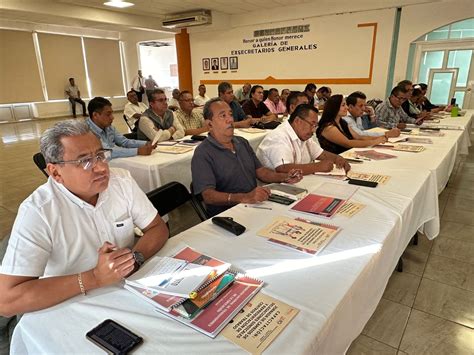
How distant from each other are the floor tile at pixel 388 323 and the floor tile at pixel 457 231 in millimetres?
1205

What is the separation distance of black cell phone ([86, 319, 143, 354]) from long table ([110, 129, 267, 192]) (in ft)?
6.04

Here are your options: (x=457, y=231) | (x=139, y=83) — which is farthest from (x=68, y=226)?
(x=139, y=83)

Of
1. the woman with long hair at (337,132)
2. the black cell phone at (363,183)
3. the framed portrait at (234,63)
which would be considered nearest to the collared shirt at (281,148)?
the black cell phone at (363,183)

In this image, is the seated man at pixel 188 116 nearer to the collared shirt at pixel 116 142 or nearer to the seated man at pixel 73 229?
the collared shirt at pixel 116 142

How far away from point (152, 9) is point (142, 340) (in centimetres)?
871

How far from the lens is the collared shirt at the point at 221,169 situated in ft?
6.24

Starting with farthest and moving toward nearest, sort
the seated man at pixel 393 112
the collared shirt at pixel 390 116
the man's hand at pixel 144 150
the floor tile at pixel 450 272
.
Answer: the collared shirt at pixel 390 116, the seated man at pixel 393 112, the man's hand at pixel 144 150, the floor tile at pixel 450 272

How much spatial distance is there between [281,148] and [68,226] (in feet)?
5.22

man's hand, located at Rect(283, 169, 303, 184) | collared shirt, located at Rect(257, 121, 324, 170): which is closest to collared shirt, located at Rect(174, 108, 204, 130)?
collared shirt, located at Rect(257, 121, 324, 170)

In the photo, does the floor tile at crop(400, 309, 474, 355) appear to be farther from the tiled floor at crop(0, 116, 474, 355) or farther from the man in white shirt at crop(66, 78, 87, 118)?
the man in white shirt at crop(66, 78, 87, 118)

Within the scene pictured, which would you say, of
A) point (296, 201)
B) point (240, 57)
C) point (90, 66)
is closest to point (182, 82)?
point (240, 57)

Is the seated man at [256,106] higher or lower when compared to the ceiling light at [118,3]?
lower

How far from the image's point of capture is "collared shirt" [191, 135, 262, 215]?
1903 millimetres

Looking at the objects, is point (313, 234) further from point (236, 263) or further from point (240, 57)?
point (240, 57)
